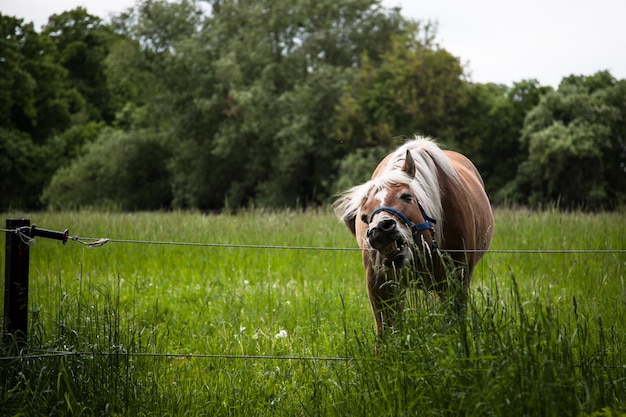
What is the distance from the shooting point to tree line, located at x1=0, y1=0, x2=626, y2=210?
93.7 feet

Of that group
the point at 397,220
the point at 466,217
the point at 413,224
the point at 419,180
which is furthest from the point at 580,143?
the point at 397,220

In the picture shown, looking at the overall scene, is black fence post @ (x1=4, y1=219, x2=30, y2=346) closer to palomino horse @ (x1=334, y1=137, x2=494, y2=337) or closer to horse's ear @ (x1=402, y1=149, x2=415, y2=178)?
palomino horse @ (x1=334, y1=137, x2=494, y2=337)

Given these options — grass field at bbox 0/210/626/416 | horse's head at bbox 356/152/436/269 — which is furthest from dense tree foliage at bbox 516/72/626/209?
horse's head at bbox 356/152/436/269

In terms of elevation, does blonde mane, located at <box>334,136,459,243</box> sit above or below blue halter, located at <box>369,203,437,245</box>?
above

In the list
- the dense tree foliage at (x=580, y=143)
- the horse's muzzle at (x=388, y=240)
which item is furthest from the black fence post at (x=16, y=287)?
the dense tree foliage at (x=580, y=143)

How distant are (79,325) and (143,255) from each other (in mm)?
5878

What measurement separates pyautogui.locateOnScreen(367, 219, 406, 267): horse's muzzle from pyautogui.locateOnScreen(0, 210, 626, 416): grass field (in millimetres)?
317

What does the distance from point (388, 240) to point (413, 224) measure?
34 centimetres

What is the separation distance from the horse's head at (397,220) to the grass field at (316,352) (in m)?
0.35

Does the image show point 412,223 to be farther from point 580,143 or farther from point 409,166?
point 580,143

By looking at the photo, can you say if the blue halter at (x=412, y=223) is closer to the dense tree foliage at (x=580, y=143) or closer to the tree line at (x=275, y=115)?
the tree line at (x=275, y=115)

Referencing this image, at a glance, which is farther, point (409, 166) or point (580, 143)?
point (580, 143)

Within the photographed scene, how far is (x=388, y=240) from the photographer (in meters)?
3.49

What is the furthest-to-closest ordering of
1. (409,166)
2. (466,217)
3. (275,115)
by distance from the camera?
(275,115) → (466,217) → (409,166)
